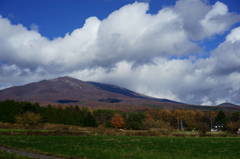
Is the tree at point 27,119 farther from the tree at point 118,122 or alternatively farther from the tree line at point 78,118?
the tree at point 118,122

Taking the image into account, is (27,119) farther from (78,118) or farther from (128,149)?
(128,149)

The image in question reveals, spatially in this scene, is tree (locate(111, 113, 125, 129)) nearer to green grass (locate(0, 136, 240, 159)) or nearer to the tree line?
the tree line

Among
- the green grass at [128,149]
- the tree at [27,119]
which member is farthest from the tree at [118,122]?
the green grass at [128,149]

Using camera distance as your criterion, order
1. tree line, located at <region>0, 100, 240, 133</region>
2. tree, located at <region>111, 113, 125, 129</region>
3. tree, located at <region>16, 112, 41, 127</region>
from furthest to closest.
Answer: tree, located at <region>111, 113, 125, 129</region>, tree line, located at <region>0, 100, 240, 133</region>, tree, located at <region>16, 112, 41, 127</region>

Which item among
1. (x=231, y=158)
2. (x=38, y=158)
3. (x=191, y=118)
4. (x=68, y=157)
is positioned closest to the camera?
(x=38, y=158)

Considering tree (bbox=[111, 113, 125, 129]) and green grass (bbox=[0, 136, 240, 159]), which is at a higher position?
tree (bbox=[111, 113, 125, 129])

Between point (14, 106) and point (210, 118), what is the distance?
95527 millimetres

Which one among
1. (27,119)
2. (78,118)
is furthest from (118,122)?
(27,119)

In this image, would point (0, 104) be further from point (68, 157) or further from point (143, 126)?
point (68, 157)

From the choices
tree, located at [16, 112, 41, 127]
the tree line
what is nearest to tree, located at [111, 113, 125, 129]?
the tree line

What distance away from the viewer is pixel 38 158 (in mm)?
20797

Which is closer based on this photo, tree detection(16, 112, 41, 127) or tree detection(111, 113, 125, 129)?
tree detection(16, 112, 41, 127)

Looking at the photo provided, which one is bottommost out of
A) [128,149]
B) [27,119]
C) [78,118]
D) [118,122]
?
[128,149]

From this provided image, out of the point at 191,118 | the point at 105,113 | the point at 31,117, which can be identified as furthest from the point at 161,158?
the point at 191,118
